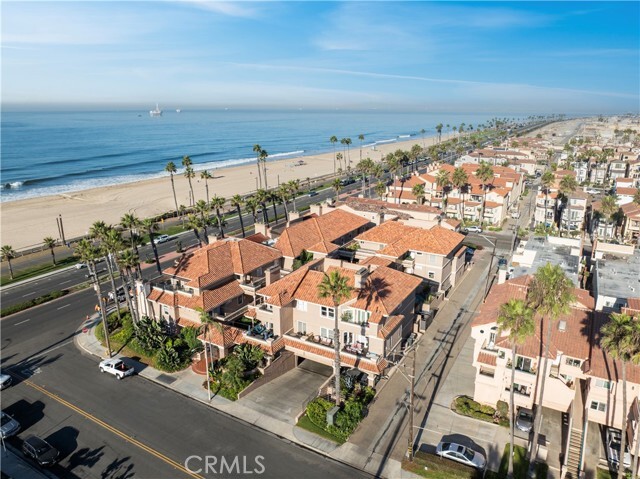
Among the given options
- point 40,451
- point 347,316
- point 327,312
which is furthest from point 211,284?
point 40,451

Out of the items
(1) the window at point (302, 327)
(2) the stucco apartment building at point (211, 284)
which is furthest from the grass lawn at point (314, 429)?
(2) the stucco apartment building at point (211, 284)

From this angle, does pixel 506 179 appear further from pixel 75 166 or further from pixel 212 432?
pixel 75 166

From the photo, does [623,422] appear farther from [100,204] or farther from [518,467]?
[100,204]

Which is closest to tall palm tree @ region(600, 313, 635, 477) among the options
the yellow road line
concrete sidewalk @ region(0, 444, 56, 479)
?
the yellow road line

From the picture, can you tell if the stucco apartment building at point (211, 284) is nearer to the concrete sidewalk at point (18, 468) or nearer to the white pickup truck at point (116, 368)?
the white pickup truck at point (116, 368)

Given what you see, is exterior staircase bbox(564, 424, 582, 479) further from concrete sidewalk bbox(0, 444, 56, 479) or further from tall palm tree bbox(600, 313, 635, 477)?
concrete sidewalk bbox(0, 444, 56, 479)
